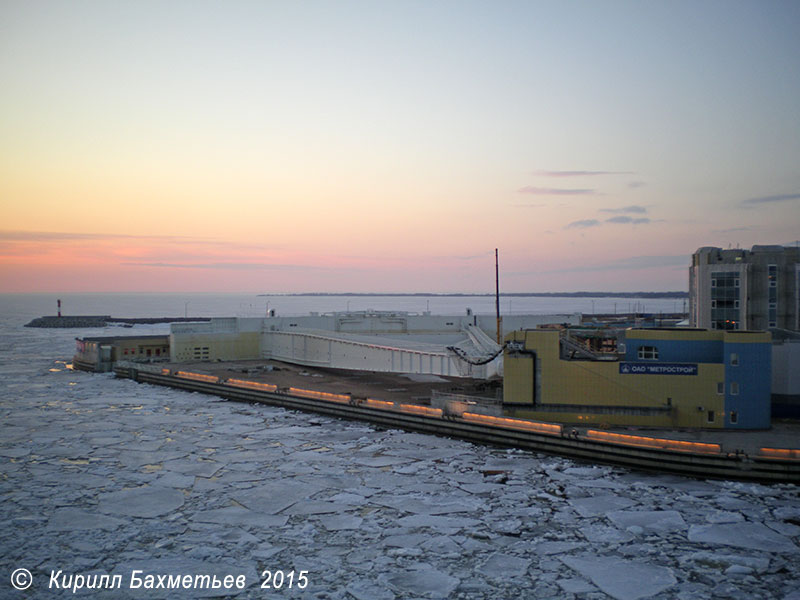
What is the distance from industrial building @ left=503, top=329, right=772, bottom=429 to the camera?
22.1m

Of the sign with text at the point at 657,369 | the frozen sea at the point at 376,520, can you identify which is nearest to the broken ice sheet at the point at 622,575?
the frozen sea at the point at 376,520

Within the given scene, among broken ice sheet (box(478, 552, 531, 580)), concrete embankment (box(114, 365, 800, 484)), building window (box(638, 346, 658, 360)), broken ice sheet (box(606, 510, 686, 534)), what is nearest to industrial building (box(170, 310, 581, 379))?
concrete embankment (box(114, 365, 800, 484))

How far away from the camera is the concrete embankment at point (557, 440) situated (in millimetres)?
18781

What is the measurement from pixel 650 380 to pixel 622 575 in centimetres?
1191

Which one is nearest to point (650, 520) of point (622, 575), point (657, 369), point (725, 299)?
point (622, 575)

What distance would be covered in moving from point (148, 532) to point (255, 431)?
1192 centimetres

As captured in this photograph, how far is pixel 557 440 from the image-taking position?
22.2 meters

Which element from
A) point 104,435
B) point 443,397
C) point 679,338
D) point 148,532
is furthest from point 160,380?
point 679,338

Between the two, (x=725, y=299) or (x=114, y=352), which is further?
(x=114, y=352)

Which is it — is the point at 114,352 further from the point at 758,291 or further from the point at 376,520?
the point at 758,291

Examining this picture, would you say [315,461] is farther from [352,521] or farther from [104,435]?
[104,435]

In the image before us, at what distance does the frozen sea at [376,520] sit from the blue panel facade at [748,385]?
473cm

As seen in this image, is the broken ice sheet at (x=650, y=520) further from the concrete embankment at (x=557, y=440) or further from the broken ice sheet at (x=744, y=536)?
the concrete embankment at (x=557, y=440)

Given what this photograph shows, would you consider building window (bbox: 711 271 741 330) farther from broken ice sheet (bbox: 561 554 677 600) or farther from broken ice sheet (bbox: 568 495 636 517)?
broken ice sheet (bbox: 561 554 677 600)
